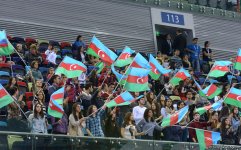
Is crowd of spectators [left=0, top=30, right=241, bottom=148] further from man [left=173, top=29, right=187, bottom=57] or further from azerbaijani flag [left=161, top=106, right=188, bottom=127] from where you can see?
man [left=173, top=29, right=187, bottom=57]

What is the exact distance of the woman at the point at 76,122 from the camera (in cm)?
2000

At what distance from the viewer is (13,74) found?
23.8 meters

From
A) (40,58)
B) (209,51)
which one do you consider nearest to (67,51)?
(40,58)

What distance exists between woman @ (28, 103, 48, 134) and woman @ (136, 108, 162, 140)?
3160 millimetres

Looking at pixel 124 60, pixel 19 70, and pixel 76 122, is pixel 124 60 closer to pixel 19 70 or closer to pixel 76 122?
pixel 19 70

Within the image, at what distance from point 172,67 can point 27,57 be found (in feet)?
20.6

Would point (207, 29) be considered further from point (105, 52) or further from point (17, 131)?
point (17, 131)

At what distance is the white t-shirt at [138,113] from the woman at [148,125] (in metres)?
0.24

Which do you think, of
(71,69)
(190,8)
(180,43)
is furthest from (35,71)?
(190,8)

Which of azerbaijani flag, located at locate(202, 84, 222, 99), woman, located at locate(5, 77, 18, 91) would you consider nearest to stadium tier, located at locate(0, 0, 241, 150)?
azerbaijani flag, located at locate(202, 84, 222, 99)

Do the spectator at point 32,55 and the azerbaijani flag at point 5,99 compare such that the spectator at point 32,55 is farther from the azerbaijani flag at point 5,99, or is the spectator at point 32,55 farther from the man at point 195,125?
the azerbaijani flag at point 5,99

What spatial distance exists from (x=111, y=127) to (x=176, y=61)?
9.49m

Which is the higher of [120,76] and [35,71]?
[35,71]

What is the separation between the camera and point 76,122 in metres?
20.0
